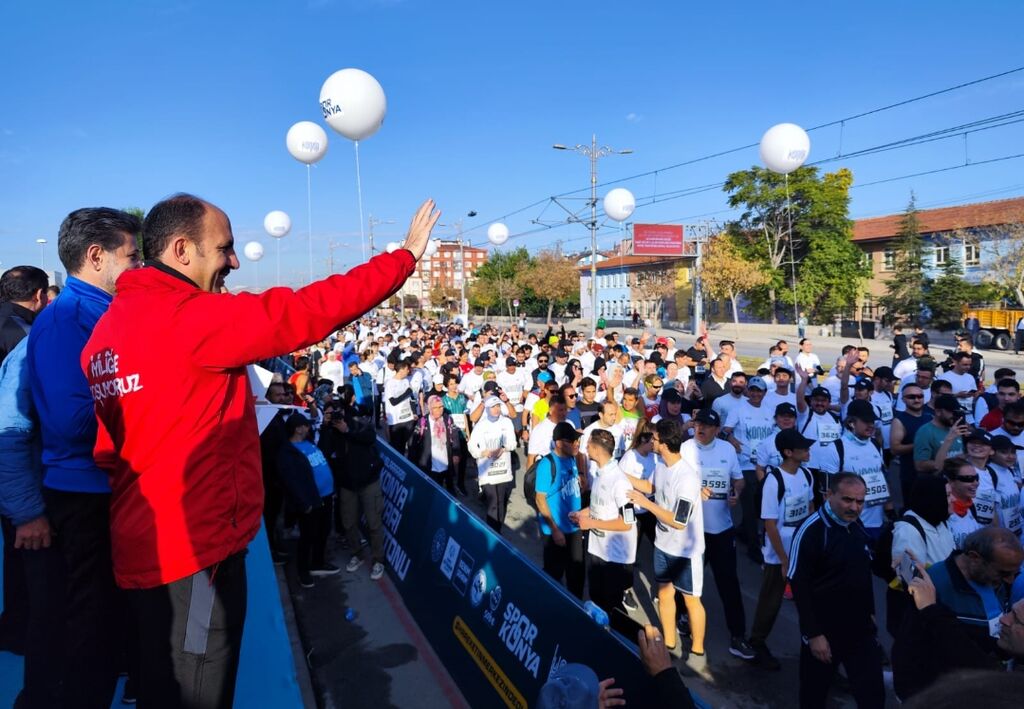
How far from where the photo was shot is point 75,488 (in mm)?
1991

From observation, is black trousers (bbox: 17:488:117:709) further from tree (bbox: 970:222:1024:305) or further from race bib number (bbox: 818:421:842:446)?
tree (bbox: 970:222:1024:305)

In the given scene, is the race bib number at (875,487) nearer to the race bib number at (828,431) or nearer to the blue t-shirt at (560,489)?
the race bib number at (828,431)

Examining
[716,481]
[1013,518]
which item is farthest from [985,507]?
[716,481]

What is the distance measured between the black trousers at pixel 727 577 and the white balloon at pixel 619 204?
15404mm

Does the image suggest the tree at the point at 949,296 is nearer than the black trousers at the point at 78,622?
No

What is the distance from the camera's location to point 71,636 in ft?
6.43

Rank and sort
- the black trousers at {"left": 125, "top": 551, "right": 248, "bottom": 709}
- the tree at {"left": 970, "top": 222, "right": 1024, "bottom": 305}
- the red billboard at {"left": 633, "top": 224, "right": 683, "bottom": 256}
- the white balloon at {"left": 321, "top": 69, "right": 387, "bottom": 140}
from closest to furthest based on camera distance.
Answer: the black trousers at {"left": 125, "top": 551, "right": 248, "bottom": 709} < the white balloon at {"left": 321, "top": 69, "right": 387, "bottom": 140} < the tree at {"left": 970, "top": 222, "right": 1024, "bottom": 305} < the red billboard at {"left": 633, "top": 224, "right": 683, "bottom": 256}

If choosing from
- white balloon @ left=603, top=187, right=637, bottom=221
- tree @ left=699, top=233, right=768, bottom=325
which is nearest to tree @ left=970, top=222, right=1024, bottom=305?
tree @ left=699, top=233, right=768, bottom=325

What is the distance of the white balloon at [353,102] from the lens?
655 centimetres

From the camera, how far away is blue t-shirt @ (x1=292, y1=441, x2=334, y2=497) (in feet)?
18.8

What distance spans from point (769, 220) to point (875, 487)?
44.2 meters

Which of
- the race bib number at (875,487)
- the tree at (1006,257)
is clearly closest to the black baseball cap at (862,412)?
the race bib number at (875,487)

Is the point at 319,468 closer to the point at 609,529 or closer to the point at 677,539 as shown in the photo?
the point at 609,529

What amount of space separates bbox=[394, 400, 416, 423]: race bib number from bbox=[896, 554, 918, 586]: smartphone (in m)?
6.96
